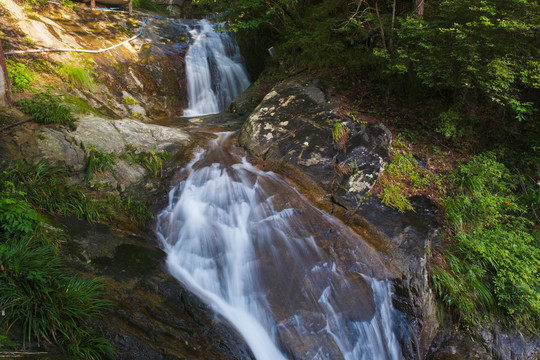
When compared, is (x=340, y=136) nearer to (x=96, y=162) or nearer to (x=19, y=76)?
(x=96, y=162)

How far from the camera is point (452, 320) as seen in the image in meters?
4.21

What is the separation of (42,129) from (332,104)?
6017 millimetres

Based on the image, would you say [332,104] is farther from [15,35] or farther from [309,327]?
[15,35]

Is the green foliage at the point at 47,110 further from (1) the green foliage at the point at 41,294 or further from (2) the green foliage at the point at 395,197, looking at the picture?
(2) the green foliage at the point at 395,197

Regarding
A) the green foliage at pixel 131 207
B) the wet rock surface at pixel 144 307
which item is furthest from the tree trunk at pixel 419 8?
the wet rock surface at pixel 144 307

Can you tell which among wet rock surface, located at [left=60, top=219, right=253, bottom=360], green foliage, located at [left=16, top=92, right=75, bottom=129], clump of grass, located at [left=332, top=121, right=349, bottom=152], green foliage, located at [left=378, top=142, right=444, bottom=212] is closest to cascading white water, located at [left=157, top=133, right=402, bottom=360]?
wet rock surface, located at [left=60, top=219, right=253, bottom=360]

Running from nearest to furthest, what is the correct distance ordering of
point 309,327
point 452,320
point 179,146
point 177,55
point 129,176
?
point 309,327, point 452,320, point 129,176, point 179,146, point 177,55

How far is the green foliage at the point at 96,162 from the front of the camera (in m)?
4.59

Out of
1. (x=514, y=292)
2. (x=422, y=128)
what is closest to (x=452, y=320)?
(x=514, y=292)

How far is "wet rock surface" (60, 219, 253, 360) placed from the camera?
9.16ft

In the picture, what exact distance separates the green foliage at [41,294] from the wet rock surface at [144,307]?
0.18m

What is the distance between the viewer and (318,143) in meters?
6.02

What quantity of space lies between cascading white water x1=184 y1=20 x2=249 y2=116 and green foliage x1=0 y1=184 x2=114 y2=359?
6775 mm

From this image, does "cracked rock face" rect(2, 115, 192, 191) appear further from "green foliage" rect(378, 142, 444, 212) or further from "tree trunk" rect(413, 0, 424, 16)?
"tree trunk" rect(413, 0, 424, 16)
